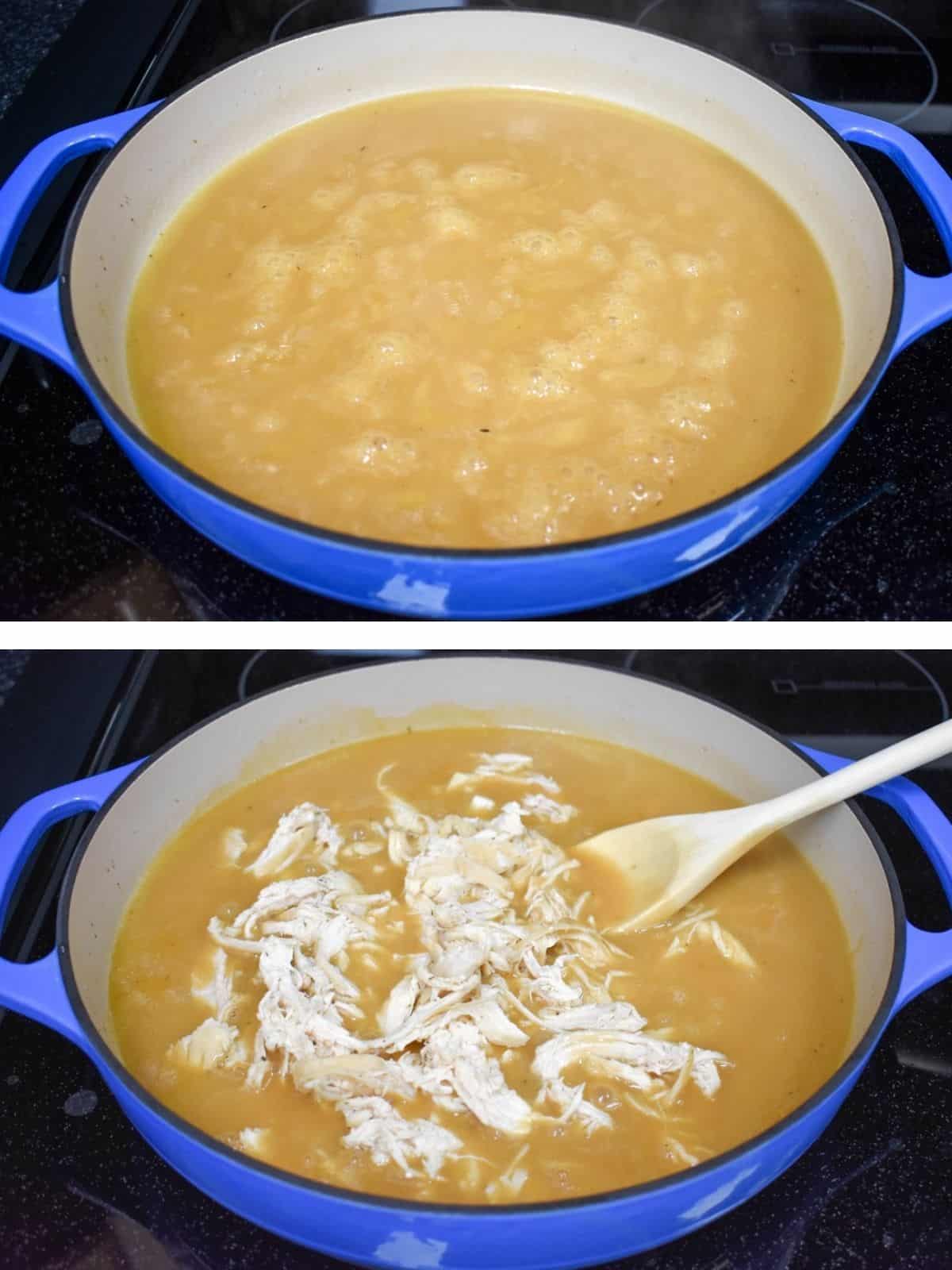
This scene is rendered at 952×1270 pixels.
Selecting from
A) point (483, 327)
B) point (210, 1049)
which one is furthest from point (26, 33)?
point (210, 1049)

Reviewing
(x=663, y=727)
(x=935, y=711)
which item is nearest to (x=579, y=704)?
(x=663, y=727)

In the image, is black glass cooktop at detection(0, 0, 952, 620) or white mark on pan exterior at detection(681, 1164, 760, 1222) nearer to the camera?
white mark on pan exterior at detection(681, 1164, 760, 1222)

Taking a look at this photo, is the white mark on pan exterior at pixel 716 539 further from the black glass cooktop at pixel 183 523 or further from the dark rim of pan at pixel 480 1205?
the dark rim of pan at pixel 480 1205

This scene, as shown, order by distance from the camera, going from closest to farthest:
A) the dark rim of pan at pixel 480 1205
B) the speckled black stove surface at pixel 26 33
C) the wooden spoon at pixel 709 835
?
the dark rim of pan at pixel 480 1205 → the wooden spoon at pixel 709 835 → the speckled black stove surface at pixel 26 33

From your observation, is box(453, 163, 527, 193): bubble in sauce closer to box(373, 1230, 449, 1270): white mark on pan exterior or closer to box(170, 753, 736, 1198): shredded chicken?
box(170, 753, 736, 1198): shredded chicken

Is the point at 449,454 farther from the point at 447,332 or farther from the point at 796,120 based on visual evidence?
the point at 796,120

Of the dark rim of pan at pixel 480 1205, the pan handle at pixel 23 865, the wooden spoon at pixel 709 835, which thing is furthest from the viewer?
the wooden spoon at pixel 709 835

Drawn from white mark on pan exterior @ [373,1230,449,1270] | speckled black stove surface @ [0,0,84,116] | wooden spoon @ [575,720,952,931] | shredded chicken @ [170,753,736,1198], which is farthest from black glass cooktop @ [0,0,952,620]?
white mark on pan exterior @ [373,1230,449,1270]

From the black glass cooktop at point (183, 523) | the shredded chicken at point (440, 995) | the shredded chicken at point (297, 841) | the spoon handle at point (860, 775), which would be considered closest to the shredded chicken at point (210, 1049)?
the shredded chicken at point (440, 995)

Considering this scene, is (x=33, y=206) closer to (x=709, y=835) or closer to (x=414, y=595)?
(x=414, y=595)
